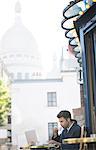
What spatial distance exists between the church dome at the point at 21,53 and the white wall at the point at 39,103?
36147mm

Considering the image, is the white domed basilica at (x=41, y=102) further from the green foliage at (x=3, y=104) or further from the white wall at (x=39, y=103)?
the green foliage at (x=3, y=104)

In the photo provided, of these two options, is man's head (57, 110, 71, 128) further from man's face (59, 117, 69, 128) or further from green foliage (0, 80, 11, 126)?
green foliage (0, 80, 11, 126)

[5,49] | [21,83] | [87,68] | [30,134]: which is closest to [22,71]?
[5,49]

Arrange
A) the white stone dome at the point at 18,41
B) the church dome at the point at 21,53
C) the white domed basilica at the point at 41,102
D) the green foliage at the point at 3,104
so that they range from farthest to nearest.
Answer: the white stone dome at the point at 18,41 < the church dome at the point at 21,53 < the white domed basilica at the point at 41,102 < the green foliage at the point at 3,104

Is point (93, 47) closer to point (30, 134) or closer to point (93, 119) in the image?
point (93, 119)

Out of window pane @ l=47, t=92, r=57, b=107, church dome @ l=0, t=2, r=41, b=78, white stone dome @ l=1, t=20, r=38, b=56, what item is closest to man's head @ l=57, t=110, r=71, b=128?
window pane @ l=47, t=92, r=57, b=107

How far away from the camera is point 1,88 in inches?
1030

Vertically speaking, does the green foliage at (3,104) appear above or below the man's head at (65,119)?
above

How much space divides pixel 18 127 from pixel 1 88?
391 centimetres

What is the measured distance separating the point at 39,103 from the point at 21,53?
136 ft

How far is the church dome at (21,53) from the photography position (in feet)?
219

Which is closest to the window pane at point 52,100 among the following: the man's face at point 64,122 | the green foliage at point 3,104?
the green foliage at point 3,104

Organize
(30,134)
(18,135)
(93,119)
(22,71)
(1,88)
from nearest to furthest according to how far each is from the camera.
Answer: (93,119)
(30,134)
(1,88)
(18,135)
(22,71)

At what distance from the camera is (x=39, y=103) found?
2848 centimetres
